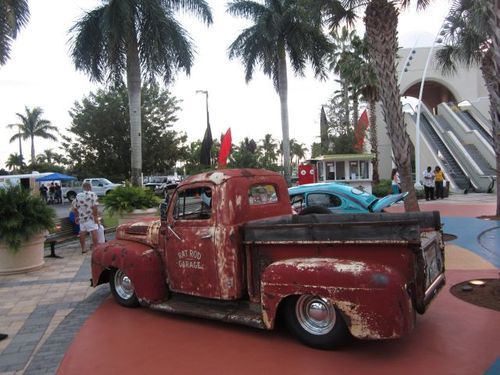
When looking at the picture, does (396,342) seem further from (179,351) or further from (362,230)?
(179,351)

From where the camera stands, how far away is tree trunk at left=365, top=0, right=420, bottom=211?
1095 cm

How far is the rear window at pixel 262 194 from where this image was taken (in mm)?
5670

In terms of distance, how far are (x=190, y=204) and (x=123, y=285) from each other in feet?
5.18

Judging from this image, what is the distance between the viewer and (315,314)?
461 centimetres

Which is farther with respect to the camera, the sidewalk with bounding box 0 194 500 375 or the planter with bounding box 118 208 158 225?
the planter with bounding box 118 208 158 225

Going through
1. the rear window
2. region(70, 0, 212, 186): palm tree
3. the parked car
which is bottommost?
the parked car

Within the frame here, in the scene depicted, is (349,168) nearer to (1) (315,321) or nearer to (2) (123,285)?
(2) (123,285)

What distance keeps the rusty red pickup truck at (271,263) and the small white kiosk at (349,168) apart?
18053mm

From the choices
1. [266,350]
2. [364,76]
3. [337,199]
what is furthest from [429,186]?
[266,350]

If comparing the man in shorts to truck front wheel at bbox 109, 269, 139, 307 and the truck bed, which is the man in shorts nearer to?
truck front wheel at bbox 109, 269, 139, 307

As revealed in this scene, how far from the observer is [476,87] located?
48969 millimetres

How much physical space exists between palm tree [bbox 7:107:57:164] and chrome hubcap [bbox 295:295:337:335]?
7008 cm

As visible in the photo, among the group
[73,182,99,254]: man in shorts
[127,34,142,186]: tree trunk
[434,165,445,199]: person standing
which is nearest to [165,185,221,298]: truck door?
[73,182,99,254]: man in shorts

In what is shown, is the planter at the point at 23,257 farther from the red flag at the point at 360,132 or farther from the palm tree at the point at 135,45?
the red flag at the point at 360,132
